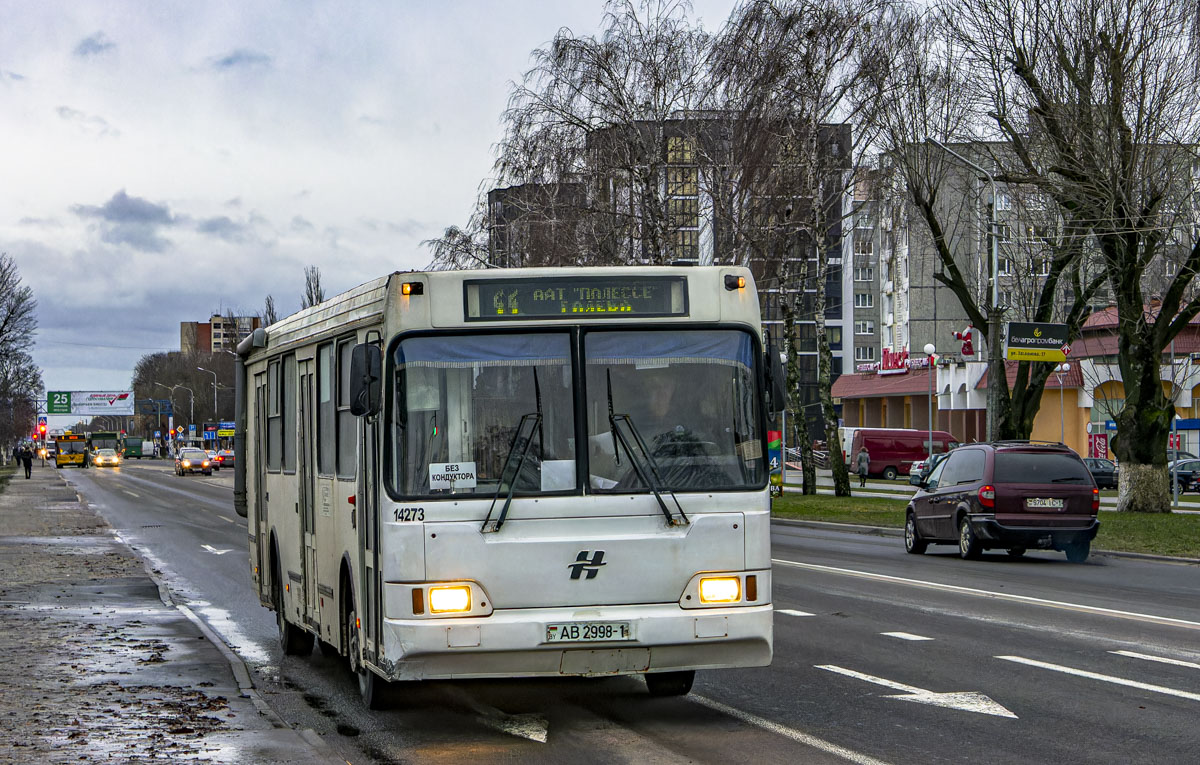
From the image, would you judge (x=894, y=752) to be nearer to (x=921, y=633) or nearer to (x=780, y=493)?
(x=921, y=633)

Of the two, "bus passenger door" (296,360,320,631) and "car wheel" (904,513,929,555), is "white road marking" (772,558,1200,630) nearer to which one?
"car wheel" (904,513,929,555)

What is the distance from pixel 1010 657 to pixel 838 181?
103ft

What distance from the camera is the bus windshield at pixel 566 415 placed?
28.1ft

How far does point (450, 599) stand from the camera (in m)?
8.40

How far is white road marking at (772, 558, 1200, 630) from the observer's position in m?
14.3

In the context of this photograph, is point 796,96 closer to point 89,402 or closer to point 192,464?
point 192,464

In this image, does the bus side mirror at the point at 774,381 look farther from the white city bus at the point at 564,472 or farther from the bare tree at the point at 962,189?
the bare tree at the point at 962,189

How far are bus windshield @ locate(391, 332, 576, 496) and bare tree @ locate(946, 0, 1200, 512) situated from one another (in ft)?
68.9

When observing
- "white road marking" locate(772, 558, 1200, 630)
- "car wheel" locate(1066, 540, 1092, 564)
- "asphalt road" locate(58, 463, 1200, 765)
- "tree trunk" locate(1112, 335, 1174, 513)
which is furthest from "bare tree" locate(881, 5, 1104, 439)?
"asphalt road" locate(58, 463, 1200, 765)

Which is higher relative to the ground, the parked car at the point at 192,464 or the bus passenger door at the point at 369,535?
the bus passenger door at the point at 369,535

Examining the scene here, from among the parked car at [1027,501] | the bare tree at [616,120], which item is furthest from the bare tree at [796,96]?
the parked car at [1027,501]

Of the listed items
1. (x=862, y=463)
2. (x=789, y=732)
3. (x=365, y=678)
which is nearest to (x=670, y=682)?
(x=789, y=732)

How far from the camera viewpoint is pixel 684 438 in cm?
876

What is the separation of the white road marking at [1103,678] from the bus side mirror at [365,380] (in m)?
5.32
